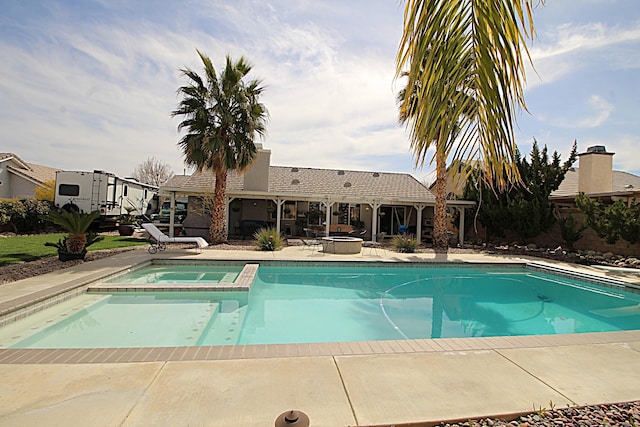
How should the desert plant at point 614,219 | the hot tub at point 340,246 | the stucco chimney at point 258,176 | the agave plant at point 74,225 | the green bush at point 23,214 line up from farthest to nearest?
the stucco chimney at point 258,176 → the green bush at point 23,214 → the hot tub at point 340,246 → the desert plant at point 614,219 → the agave plant at point 74,225

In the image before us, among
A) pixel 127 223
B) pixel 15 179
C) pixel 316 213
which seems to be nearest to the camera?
pixel 127 223

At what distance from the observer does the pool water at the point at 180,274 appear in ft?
31.3

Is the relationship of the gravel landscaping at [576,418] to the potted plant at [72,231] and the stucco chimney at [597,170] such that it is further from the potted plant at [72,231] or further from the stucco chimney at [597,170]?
the stucco chimney at [597,170]

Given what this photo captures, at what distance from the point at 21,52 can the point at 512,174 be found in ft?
42.8

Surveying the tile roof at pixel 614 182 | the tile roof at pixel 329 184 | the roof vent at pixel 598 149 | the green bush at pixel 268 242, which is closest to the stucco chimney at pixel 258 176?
the tile roof at pixel 329 184

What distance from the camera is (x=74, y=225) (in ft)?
32.7

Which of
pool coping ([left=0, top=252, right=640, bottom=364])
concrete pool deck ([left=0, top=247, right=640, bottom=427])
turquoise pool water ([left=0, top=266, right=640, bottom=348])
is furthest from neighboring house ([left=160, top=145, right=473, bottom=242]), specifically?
concrete pool deck ([left=0, top=247, right=640, bottom=427])

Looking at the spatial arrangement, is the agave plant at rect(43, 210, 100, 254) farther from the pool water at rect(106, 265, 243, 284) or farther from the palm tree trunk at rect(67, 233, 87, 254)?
the pool water at rect(106, 265, 243, 284)

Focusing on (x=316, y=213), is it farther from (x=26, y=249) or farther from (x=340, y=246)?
(x=26, y=249)

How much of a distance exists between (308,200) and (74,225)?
35.9 ft

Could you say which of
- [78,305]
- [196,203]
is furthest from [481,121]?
[196,203]

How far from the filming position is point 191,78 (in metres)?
14.3

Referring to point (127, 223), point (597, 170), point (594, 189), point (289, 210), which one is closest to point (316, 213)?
point (289, 210)

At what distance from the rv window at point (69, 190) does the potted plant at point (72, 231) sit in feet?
32.9
